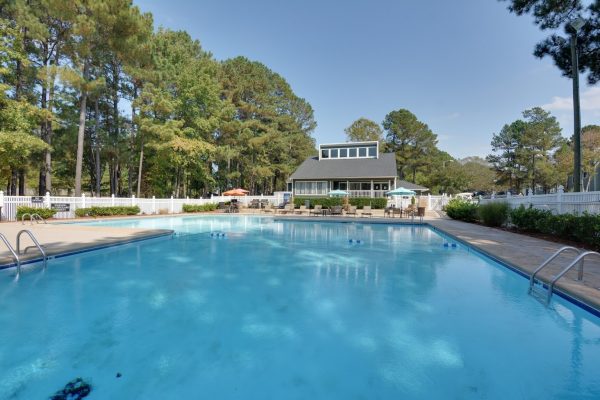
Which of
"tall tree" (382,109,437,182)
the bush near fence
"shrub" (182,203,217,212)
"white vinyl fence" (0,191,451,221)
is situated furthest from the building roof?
"tall tree" (382,109,437,182)

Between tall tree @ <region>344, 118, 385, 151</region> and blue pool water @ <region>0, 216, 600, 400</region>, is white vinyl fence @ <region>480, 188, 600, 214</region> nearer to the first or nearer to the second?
blue pool water @ <region>0, 216, 600, 400</region>

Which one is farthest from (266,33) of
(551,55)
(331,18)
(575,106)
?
(575,106)

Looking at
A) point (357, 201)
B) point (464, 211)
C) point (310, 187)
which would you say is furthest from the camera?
point (310, 187)

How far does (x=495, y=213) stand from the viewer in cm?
1550

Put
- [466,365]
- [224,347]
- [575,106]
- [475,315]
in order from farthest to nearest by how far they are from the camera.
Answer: [575,106] < [475,315] < [224,347] < [466,365]

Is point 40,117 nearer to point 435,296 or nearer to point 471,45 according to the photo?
point 435,296

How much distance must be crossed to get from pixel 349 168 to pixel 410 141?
79.7 ft

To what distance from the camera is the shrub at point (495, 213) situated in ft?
49.6

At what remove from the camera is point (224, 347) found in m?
3.88

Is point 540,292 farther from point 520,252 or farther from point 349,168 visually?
point 349,168

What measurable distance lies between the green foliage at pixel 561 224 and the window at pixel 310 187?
19.4 meters

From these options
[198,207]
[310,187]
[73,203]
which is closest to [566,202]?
[310,187]

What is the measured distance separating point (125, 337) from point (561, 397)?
16.7 feet

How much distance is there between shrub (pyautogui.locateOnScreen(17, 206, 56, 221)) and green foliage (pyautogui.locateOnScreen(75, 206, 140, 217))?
1.63 metres
